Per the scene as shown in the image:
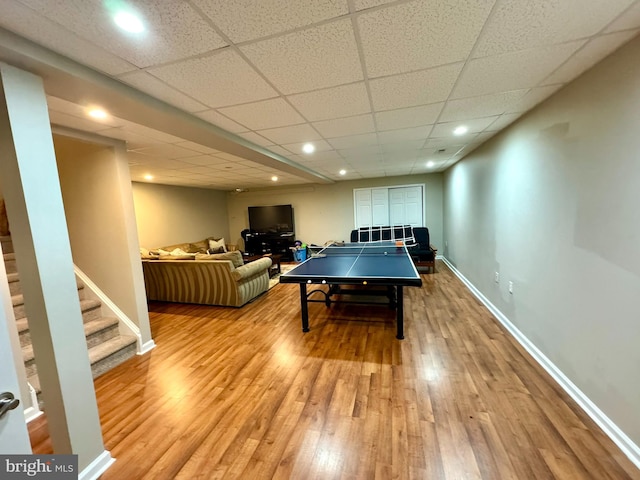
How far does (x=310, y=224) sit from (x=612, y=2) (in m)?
7.11

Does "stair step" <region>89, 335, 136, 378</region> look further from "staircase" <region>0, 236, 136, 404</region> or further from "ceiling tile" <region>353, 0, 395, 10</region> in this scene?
"ceiling tile" <region>353, 0, 395, 10</region>

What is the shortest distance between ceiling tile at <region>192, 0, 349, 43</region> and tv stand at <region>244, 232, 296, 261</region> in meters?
6.81

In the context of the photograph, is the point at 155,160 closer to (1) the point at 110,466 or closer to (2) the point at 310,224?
(1) the point at 110,466

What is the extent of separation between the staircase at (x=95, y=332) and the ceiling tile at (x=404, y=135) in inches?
149

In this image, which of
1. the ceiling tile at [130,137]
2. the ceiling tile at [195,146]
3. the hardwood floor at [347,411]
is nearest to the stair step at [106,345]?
the hardwood floor at [347,411]

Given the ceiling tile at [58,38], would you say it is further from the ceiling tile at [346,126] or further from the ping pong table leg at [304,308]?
the ping pong table leg at [304,308]

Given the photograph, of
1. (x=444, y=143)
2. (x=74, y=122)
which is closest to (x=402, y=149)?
(x=444, y=143)

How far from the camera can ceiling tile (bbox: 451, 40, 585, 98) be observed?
153 centimetres

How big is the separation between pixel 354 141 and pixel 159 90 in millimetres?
2234

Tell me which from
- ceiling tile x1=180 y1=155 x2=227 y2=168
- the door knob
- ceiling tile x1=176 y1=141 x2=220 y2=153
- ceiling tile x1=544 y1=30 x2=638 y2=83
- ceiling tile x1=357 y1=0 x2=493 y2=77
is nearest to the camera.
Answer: the door knob

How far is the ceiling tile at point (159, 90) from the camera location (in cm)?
158

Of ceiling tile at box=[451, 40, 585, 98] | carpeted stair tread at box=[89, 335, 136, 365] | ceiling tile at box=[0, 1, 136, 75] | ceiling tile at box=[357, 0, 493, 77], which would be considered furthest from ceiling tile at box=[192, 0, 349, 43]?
carpeted stair tread at box=[89, 335, 136, 365]

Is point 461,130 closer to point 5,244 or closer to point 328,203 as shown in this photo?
point 328,203

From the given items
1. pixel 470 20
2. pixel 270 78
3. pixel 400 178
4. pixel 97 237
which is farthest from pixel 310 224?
pixel 470 20
